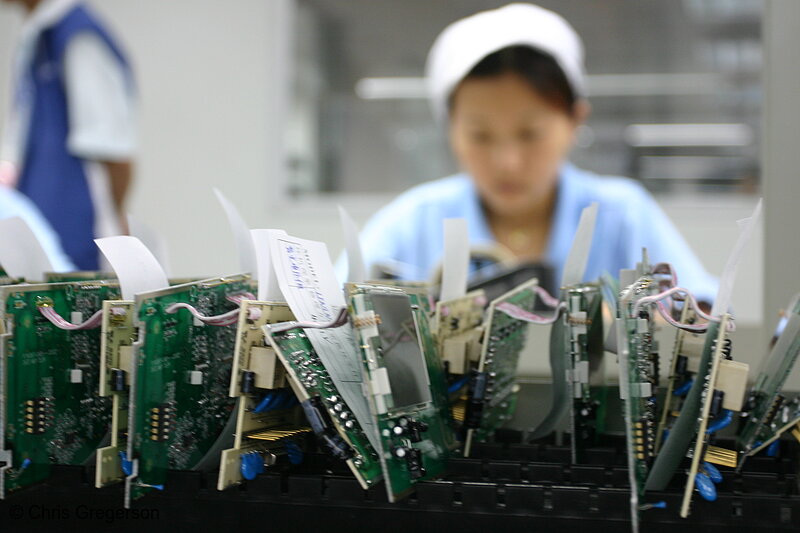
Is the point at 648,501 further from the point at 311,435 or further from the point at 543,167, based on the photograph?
the point at 543,167

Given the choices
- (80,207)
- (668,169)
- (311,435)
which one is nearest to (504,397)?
(311,435)

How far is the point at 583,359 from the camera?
40.1 inches

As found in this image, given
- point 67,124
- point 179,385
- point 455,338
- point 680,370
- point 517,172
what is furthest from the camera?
point 67,124

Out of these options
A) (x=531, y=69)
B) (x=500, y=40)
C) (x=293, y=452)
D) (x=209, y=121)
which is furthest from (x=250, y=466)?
(x=209, y=121)

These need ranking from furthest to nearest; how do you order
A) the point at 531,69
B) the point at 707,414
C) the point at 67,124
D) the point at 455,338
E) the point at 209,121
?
the point at 209,121
the point at 67,124
the point at 531,69
the point at 455,338
the point at 707,414

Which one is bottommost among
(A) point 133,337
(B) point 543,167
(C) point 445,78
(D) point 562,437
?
(D) point 562,437

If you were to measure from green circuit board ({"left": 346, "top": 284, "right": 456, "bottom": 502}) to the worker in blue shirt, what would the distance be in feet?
5.48

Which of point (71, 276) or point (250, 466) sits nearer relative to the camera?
point (250, 466)

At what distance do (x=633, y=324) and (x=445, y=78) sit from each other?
7.14 ft

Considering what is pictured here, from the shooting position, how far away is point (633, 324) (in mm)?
838

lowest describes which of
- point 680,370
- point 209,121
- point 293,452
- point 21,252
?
point 293,452

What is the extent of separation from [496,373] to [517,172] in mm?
1934

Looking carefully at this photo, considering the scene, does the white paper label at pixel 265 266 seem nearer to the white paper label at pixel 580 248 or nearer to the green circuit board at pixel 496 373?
the green circuit board at pixel 496 373

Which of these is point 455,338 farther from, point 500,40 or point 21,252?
point 500,40
